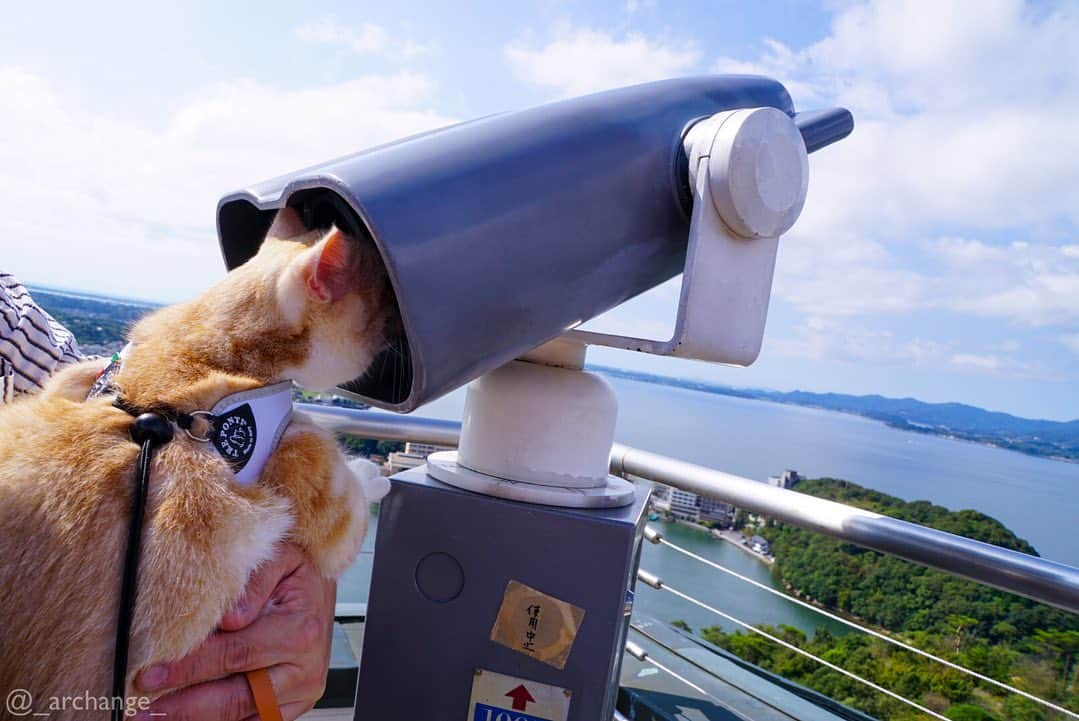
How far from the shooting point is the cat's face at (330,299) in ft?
3.17

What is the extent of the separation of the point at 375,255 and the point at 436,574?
0.53m

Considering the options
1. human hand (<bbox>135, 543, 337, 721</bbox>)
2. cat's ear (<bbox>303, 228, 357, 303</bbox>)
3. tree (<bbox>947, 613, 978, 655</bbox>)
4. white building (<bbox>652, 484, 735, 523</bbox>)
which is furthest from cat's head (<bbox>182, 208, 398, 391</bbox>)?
tree (<bbox>947, 613, 978, 655</bbox>)

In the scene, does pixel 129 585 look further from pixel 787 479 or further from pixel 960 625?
pixel 960 625

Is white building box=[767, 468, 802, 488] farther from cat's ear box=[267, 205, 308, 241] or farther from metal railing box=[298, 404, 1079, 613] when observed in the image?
cat's ear box=[267, 205, 308, 241]

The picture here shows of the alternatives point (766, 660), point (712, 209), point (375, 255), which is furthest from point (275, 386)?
point (766, 660)

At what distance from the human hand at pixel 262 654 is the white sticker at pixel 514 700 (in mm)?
253

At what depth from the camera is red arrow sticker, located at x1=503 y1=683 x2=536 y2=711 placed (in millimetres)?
1083

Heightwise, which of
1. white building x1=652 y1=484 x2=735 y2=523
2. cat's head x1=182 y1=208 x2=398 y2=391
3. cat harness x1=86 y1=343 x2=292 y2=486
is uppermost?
cat's head x1=182 y1=208 x2=398 y2=391

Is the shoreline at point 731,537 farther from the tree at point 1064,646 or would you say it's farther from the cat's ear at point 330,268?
the cat's ear at point 330,268

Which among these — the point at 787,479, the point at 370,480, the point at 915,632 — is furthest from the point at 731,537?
the point at 370,480

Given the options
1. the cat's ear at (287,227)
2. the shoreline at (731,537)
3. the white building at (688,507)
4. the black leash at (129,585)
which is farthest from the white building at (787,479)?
the black leash at (129,585)

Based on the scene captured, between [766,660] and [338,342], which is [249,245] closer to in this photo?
[338,342]

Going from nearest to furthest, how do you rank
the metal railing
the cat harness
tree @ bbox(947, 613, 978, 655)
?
the cat harness → the metal railing → tree @ bbox(947, 613, 978, 655)

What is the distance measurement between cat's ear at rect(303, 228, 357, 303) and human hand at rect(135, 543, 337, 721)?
0.37 metres
